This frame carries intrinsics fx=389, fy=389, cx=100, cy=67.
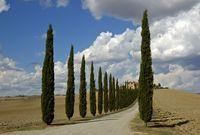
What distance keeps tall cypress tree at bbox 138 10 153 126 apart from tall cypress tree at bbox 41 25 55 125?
9731mm

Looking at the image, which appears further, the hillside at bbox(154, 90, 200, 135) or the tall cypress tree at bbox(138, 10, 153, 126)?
the tall cypress tree at bbox(138, 10, 153, 126)

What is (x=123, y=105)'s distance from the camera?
111500 mm

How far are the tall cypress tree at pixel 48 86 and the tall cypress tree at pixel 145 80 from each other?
9731 millimetres

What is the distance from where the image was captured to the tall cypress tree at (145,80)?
119 feet

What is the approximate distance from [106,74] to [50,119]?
48006 millimetres

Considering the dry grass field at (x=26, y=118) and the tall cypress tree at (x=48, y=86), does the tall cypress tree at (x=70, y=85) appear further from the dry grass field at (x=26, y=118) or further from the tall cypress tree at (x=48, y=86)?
the tall cypress tree at (x=48, y=86)

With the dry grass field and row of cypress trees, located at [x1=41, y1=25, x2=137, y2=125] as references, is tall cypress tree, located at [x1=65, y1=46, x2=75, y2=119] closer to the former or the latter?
row of cypress trees, located at [x1=41, y1=25, x2=137, y2=125]

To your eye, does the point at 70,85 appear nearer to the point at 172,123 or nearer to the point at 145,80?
the point at 172,123

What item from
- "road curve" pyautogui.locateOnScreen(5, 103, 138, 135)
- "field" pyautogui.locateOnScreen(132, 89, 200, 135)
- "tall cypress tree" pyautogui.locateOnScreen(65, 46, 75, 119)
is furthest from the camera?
"tall cypress tree" pyautogui.locateOnScreen(65, 46, 75, 119)

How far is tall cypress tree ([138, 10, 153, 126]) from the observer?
36219 mm

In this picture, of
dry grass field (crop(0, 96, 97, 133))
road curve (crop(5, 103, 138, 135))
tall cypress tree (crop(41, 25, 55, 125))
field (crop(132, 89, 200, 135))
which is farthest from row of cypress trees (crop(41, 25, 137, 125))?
field (crop(132, 89, 200, 135))

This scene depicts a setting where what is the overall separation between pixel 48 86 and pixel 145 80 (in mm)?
10706

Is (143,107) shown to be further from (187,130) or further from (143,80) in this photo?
(187,130)

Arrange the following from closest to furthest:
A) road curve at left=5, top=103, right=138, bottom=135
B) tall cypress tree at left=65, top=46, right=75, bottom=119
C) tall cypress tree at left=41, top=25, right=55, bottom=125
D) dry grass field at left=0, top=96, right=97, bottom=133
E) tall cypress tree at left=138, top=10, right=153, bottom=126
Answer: road curve at left=5, top=103, right=138, bottom=135
tall cypress tree at left=138, top=10, right=153, bottom=126
dry grass field at left=0, top=96, right=97, bottom=133
tall cypress tree at left=41, top=25, right=55, bottom=125
tall cypress tree at left=65, top=46, right=75, bottom=119
